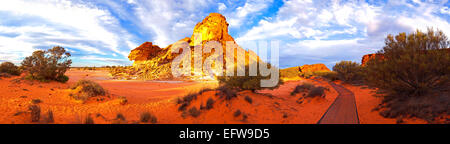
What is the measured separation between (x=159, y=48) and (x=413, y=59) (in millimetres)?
62163

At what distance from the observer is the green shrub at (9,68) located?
18188mm

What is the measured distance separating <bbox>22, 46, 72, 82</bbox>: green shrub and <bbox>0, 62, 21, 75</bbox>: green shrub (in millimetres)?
2760

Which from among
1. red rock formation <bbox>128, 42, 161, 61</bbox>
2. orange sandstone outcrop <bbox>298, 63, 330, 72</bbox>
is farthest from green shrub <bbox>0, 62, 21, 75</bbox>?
orange sandstone outcrop <bbox>298, 63, 330, 72</bbox>

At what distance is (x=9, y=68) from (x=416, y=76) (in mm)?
31259

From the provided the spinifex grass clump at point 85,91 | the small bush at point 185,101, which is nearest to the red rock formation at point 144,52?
the spinifex grass clump at point 85,91

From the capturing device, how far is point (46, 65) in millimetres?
16719

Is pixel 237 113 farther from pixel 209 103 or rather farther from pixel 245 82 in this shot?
pixel 245 82

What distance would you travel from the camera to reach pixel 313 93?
1473 centimetres

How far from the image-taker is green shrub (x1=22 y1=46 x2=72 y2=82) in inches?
641

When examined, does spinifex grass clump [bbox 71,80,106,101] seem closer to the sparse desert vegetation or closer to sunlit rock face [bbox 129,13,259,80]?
the sparse desert vegetation

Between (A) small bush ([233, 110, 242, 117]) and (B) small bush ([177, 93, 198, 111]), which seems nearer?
(A) small bush ([233, 110, 242, 117])

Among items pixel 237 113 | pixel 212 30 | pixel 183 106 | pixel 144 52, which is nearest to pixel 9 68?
pixel 183 106

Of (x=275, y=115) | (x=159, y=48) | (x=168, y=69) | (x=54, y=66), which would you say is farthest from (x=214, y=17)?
(x=275, y=115)
